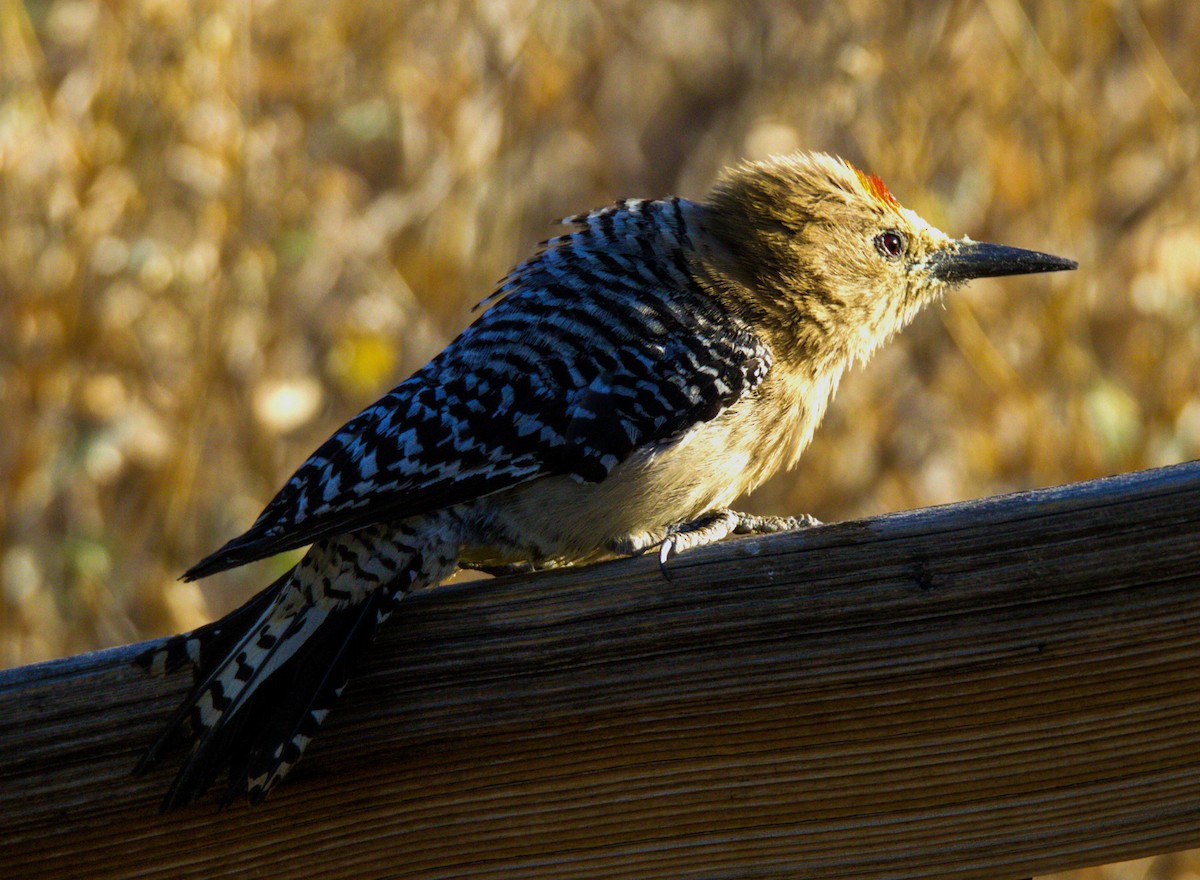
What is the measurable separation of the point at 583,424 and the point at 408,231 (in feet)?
11.4

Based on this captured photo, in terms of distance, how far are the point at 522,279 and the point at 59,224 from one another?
247 centimetres

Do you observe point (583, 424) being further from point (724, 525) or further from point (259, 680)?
point (259, 680)

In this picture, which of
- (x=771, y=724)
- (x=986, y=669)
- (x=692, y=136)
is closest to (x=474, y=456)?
(x=771, y=724)

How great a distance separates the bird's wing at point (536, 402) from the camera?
279 centimetres

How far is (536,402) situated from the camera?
9.93ft

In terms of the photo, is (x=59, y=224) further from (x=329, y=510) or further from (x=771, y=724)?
(x=771, y=724)

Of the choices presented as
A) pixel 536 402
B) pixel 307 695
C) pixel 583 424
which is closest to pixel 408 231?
pixel 536 402

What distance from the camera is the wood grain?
1.84 m

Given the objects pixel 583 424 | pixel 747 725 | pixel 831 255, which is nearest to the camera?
pixel 747 725

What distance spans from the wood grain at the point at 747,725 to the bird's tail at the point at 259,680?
0.19 ft

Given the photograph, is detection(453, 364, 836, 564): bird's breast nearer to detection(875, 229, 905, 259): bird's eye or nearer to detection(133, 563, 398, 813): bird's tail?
detection(133, 563, 398, 813): bird's tail

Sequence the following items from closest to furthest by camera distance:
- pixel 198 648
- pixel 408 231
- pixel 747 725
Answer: pixel 747 725 < pixel 198 648 < pixel 408 231

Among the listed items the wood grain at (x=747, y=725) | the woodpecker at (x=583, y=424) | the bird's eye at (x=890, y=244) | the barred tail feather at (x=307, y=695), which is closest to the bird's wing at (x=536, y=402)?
the woodpecker at (x=583, y=424)

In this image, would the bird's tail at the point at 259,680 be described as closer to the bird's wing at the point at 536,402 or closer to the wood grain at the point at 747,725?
the wood grain at the point at 747,725
